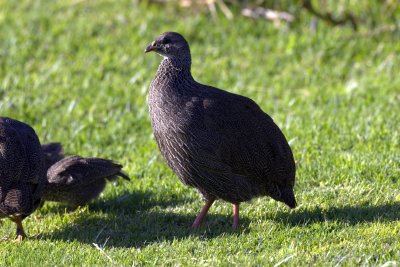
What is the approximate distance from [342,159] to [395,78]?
2.79 metres

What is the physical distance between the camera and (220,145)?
5969mm

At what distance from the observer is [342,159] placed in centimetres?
728

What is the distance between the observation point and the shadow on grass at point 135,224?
600cm

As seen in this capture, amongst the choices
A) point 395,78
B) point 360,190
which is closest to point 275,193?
point 360,190

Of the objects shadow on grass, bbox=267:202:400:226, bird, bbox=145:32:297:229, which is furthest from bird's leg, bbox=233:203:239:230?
shadow on grass, bbox=267:202:400:226

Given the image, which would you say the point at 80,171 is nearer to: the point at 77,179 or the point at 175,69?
the point at 77,179

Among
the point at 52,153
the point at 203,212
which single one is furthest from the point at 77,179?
the point at 203,212

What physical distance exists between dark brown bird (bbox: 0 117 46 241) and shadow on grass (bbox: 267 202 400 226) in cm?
187

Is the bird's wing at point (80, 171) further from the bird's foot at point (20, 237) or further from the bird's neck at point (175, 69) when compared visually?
the bird's neck at point (175, 69)

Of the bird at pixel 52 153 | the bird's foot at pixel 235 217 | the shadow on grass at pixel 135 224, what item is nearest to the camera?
the shadow on grass at pixel 135 224

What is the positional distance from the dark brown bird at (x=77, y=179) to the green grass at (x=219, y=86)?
0.14 meters

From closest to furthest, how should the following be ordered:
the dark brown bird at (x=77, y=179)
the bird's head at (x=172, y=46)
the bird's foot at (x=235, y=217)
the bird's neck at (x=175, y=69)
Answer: the bird's foot at (x=235, y=217) → the bird's neck at (x=175, y=69) → the bird's head at (x=172, y=46) → the dark brown bird at (x=77, y=179)

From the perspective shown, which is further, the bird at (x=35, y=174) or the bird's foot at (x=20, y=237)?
the bird's foot at (x=20, y=237)

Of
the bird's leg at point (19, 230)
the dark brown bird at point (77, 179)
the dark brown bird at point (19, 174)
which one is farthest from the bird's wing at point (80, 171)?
the bird's leg at point (19, 230)
